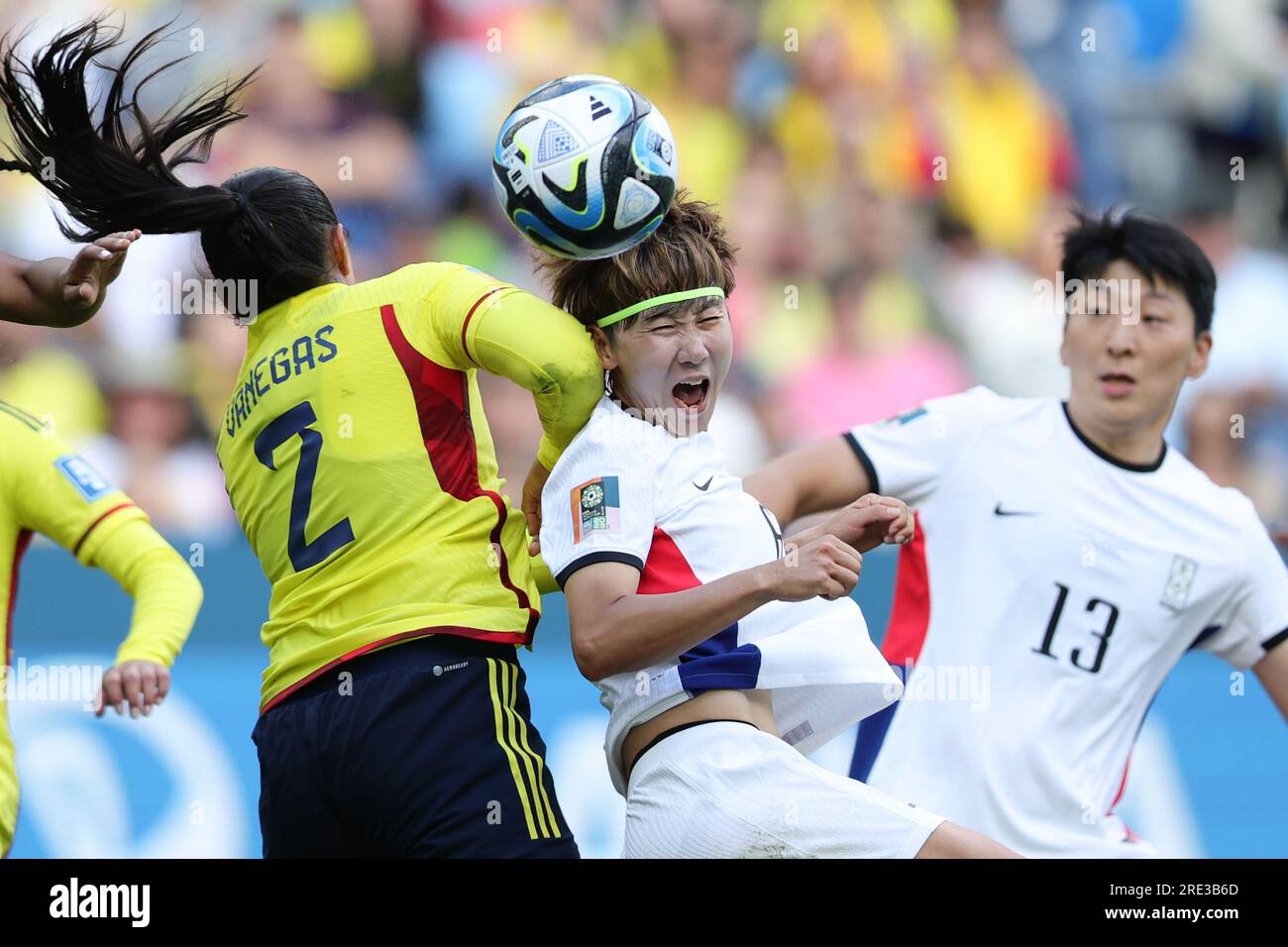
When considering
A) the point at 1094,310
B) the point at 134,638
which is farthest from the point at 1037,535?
the point at 134,638

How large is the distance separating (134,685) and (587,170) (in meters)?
1.40

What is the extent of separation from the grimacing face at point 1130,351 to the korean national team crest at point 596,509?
200 centimetres

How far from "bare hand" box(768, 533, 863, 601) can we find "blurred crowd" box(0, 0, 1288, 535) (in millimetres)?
4041

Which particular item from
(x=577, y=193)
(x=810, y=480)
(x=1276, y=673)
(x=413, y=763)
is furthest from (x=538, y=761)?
(x=1276, y=673)

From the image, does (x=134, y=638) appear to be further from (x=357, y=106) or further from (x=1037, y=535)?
(x=357, y=106)

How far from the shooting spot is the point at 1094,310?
194 inches

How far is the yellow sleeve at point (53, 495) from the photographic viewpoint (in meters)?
3.67

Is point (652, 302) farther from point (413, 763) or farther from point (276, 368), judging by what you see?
point (413, 763)

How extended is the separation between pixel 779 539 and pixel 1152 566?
Result: 1.55 metres

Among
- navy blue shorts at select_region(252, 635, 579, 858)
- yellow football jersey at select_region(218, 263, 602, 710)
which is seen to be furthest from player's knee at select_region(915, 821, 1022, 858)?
yellow football jersey at select_region(218, 263, 602, 710)

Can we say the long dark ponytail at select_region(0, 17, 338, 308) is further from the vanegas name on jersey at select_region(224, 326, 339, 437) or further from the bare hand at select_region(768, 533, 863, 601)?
the bare hand at select_region(768, 533, 863, 601)

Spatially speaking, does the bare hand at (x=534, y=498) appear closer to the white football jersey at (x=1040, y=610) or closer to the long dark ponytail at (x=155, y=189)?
the long dark ponytail at (x=155, y=189)

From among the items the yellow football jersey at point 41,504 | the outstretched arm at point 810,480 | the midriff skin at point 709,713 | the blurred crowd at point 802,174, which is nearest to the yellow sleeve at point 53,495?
the yellow football jersey at point 41,504

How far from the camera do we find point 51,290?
3.99 m
